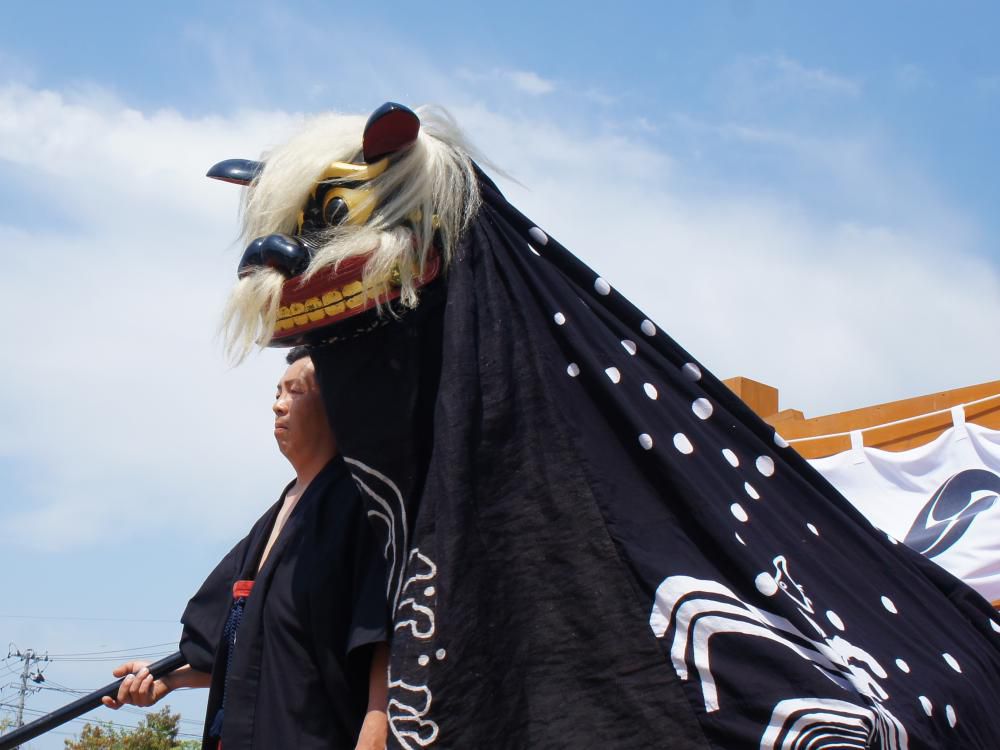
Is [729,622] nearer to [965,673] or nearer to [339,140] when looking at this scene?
[965,673]

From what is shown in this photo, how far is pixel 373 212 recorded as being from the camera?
5.70 ft

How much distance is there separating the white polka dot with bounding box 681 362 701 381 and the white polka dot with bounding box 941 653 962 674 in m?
0.65

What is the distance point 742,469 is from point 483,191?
2.14ft

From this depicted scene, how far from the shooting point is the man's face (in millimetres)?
2098

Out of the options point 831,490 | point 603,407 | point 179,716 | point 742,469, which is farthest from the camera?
point 179,716

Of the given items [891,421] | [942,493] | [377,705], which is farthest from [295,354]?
[891,421]

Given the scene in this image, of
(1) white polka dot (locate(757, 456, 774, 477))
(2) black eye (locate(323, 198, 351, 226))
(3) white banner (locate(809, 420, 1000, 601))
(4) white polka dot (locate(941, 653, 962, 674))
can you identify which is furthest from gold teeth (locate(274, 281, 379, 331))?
(3) white banner (locate(809, 420, 1000, 601))

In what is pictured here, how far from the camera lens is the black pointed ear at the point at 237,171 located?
6.22 feet

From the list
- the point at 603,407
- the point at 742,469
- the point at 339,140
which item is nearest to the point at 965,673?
the point at 742,469

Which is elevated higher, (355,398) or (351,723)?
(355,398)

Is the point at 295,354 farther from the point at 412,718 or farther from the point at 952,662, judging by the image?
the point at 952,662

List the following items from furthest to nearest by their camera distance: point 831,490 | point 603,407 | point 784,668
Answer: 1. point 831,490
2. point 603,407
3. point 784,668

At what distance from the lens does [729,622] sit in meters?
1.49

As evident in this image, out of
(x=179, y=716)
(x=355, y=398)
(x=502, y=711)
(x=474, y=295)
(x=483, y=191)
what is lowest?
(x=502, y=711)
